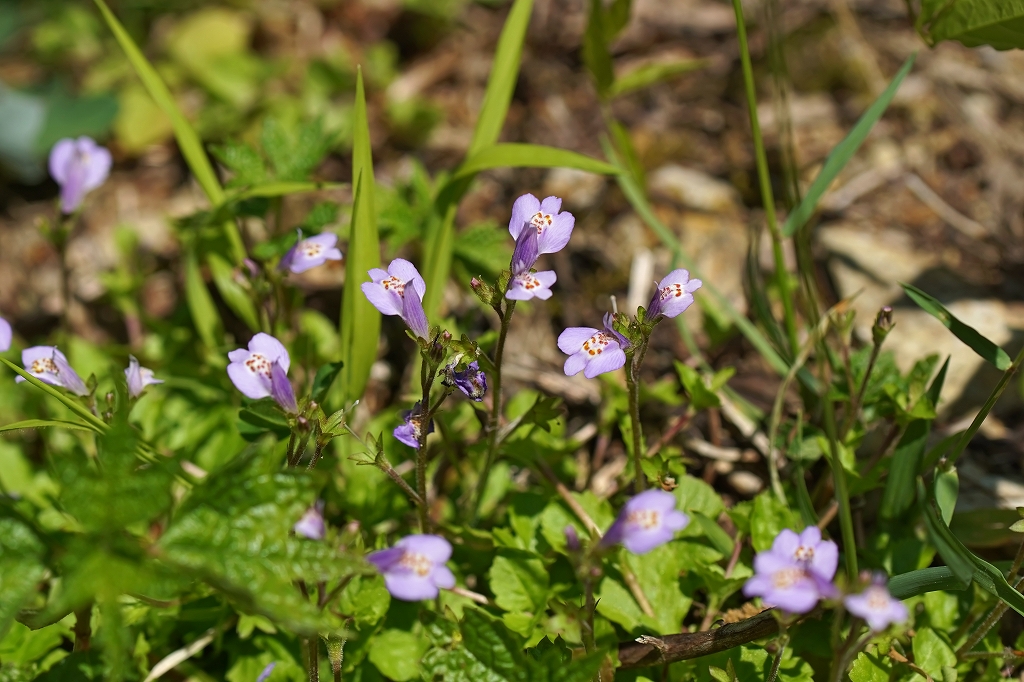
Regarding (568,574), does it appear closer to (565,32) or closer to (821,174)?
(821,174)

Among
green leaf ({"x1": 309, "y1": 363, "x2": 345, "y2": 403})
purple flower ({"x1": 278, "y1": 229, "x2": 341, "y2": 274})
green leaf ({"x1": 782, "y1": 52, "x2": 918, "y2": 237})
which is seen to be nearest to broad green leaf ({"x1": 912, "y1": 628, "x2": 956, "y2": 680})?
green leaf ({"x1": 782, "y1": 52, "x2": 918, "y2": 237})

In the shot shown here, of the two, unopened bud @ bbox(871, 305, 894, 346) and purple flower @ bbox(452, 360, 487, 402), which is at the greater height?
unopened bud @ bbox(871, 305, 894, 346)

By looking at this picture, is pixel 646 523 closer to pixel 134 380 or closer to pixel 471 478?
pixel 471 478

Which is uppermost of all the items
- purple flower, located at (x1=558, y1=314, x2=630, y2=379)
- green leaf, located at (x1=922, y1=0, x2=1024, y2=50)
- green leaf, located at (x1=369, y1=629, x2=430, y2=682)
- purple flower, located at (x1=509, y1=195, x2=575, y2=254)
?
green leaf, located at (x1=922, y1=0, x2=1024, y2=50)

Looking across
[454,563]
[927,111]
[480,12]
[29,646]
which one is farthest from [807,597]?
[480,12]

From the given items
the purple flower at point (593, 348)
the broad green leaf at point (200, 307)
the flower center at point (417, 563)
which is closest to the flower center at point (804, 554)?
the purple flower at point (593, 348)

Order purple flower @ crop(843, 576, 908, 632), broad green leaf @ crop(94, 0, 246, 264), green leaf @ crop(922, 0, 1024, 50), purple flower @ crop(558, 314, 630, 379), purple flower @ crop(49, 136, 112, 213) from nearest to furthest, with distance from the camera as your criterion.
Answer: purple flower @ crop(843, 576, 908, 632), purple flower @ crop(558, 314, 630, 379), green leaf @ crop(922, 0, 1024, 50), broad green leaf @ crop(94, 0, 246, 264), purple flower @ crop(49, 136, 112, 213)

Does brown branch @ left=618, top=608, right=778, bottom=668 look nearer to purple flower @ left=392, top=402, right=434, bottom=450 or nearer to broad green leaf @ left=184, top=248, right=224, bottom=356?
purple flower @ left=392, top=402, right=434, bottom=450

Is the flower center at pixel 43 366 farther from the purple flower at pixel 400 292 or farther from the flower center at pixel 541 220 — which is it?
the flower center at pixel 541 220
